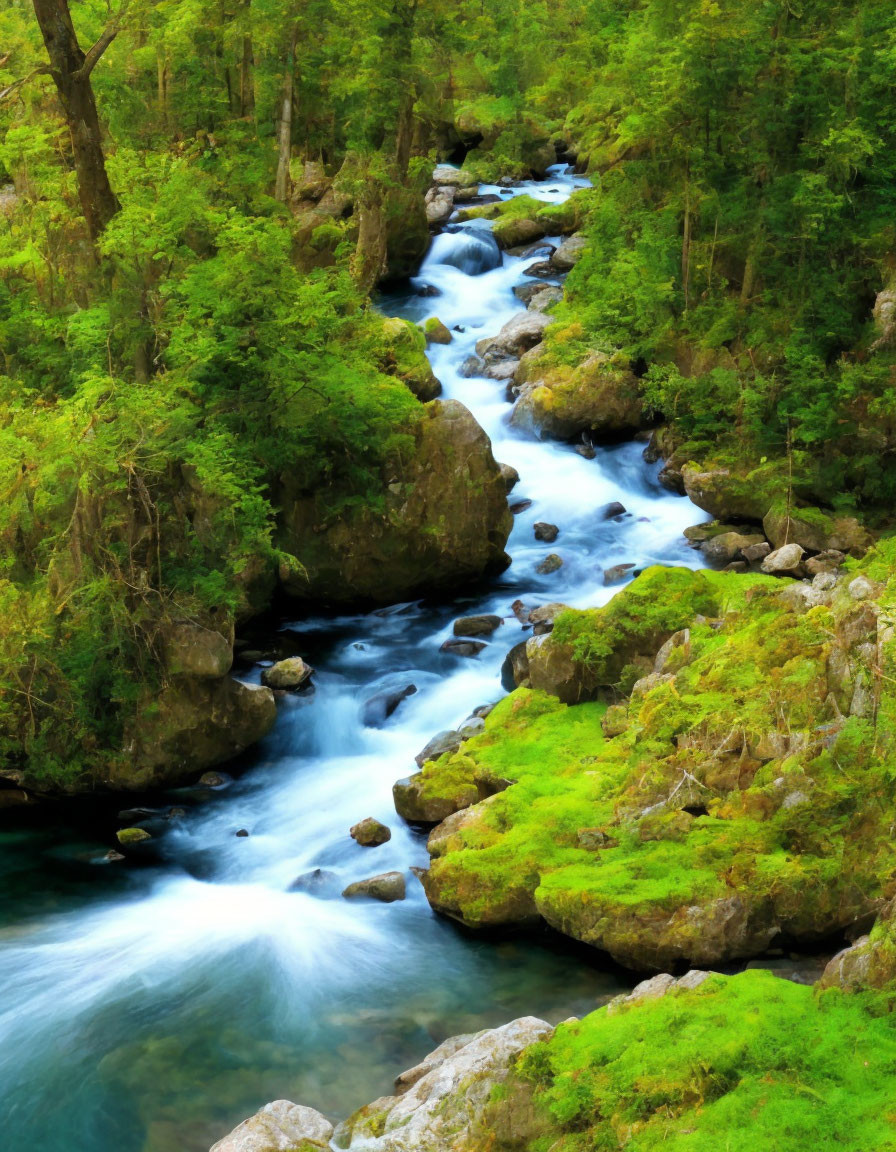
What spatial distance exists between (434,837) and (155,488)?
5148 mm

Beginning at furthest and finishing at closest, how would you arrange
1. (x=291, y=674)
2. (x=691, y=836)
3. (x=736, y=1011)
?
(x=291, y=674), (x=691, y=836), (x=736, y=1011)

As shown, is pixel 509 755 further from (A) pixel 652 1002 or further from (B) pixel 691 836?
(A) pixel 652 1002

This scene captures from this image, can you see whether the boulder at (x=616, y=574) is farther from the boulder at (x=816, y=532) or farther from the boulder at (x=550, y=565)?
the boulder at (x=816, y=532)

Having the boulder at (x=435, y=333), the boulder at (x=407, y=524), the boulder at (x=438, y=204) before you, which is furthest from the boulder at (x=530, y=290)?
the boulder at (x=407, y=524)

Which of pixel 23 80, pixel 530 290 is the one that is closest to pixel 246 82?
pixel 530 290

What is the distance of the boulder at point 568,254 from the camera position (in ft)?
82.8

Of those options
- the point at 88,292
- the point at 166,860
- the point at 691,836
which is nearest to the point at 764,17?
the point at 88,292

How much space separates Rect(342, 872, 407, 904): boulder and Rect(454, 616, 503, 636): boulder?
5376mm

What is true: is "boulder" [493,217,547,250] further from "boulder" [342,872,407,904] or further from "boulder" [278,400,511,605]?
"boulder" [342,872,407,904]

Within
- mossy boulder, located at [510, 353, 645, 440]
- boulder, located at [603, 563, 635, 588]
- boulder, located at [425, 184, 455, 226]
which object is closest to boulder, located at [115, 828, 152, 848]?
boulder, located at [603, 563, 635, 588]

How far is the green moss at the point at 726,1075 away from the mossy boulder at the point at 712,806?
Answer: 1.72 m

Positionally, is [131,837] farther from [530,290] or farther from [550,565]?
[530,290]

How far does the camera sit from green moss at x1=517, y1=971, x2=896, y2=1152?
5.50 meters

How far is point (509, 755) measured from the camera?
11305mm
